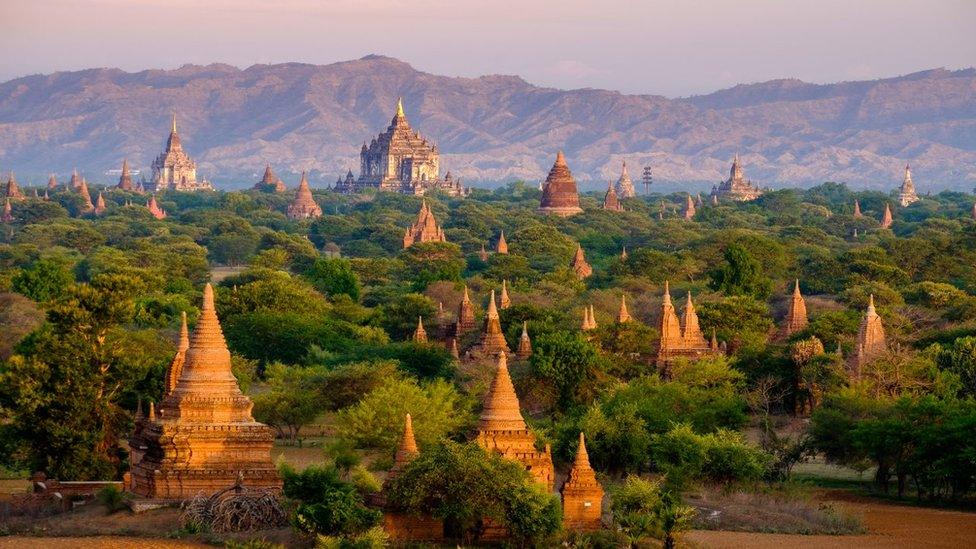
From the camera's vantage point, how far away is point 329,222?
165625 mm

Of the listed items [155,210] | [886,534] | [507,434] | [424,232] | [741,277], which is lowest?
[155,210]

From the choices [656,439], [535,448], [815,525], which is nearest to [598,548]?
[535,448]

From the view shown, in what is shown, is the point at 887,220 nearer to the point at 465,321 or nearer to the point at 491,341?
the point at 465,321

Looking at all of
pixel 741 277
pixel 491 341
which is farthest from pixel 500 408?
pixel 741 277

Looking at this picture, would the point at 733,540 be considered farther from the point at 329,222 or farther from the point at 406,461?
the point at 329,222

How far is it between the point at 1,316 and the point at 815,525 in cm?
4173

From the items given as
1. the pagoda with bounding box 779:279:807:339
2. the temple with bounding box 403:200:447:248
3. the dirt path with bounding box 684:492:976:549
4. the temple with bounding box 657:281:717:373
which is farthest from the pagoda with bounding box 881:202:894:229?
the dirt path with bounding box 684:492:976:549

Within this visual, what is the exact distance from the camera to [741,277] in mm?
93375

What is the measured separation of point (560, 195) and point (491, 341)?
360 ft

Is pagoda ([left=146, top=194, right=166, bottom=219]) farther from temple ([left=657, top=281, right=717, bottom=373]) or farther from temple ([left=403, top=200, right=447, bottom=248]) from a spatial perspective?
temple ([left=657, top=281, right=717, bottom=373])

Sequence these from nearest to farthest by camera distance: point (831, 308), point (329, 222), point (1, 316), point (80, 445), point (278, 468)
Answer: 1. point (278, 468)
2. point (80, 445)
3. point (1, 316)
4. point (831, 308)
5. point (329, 222)

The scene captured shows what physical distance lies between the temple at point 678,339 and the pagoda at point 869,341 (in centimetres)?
431

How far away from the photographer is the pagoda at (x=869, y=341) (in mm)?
57406

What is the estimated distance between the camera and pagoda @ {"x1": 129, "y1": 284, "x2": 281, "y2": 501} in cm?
3881
